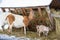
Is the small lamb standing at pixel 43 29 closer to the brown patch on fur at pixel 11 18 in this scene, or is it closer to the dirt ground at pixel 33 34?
the dirt ground at pixel 33 34

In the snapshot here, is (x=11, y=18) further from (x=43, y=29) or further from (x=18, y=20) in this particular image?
(x=43, y=29)

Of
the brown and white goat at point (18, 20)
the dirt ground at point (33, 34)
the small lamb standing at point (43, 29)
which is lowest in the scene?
the dirt ground at point (33, 34)

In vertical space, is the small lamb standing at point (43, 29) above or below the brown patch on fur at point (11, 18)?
below

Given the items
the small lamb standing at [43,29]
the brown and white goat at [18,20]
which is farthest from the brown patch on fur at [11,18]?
the small lamb standing at [43,29]

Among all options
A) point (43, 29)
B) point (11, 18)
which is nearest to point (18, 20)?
point (11, 18)

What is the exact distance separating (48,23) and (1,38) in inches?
14.0

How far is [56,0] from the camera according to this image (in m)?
1.32

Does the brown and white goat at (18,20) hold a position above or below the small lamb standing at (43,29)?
above

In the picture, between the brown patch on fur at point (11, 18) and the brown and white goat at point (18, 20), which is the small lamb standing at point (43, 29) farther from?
the brown patch on fur at point (11, 18)

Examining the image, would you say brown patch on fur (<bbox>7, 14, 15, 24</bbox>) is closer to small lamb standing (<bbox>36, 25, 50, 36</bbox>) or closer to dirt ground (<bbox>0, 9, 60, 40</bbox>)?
dirt ground (<bbox>0, 9, 60, 40</bbox>)

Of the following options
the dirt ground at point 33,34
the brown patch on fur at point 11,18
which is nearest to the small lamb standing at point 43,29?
the dirt ground at point 33,34

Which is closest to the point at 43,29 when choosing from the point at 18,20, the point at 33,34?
the point at 33,34

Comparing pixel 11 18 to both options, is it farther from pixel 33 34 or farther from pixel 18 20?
pixel 33 34

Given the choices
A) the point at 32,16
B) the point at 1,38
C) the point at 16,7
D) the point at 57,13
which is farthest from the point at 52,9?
the point at 1,38
